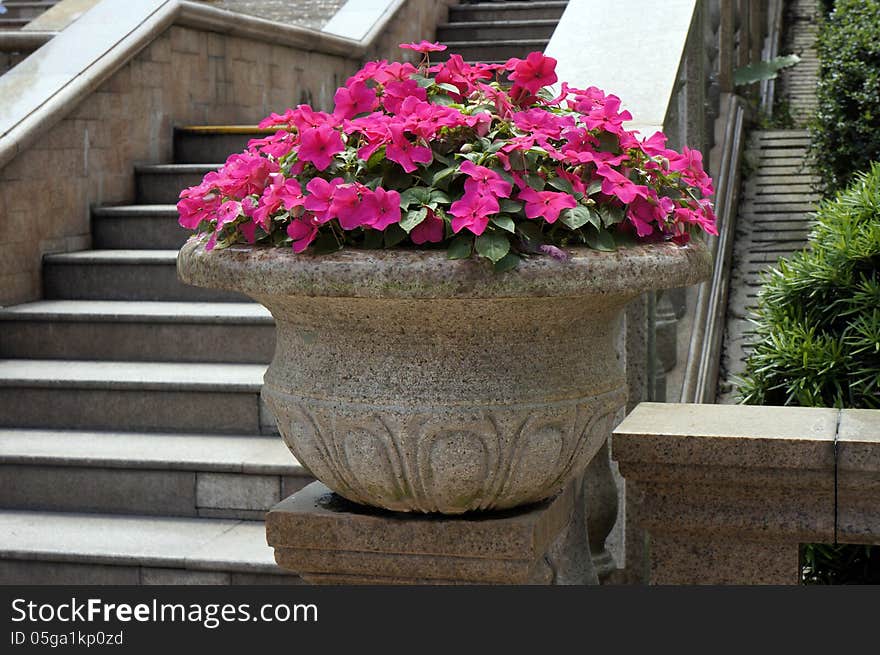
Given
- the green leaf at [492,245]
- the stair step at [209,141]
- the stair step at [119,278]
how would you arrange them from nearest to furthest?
the green leaf at [492,245], the stair step at [119,278], the stair step at [209,141]

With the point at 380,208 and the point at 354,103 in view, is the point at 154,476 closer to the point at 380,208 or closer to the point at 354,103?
the point at 354,103

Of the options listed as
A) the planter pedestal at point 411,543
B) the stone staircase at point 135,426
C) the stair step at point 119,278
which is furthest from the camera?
the stair step at point 119,278

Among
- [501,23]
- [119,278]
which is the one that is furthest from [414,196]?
[501,23]

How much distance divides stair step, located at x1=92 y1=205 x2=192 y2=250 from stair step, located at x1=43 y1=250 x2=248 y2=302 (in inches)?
6.9

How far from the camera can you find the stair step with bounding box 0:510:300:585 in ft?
12.2

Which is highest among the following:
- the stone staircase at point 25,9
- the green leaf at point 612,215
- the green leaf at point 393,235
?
the stone staircase at point 25,9

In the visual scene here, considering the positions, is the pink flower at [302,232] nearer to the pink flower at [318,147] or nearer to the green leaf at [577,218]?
the pink flower at [318,147]

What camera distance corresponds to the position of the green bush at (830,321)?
3.77m

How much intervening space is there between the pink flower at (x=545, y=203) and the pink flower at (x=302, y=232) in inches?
13.6

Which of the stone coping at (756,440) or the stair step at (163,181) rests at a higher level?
the stair step at (163,181)

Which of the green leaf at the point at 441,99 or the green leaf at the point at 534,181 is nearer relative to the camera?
the green leaf at the point at 534,181

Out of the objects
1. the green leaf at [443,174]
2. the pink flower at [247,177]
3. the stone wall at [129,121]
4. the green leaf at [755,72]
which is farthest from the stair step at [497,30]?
the green leaf at [443,174]

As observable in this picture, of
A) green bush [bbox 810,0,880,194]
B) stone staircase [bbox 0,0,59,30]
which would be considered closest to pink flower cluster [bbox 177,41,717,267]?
green bush [bbox 810,0,880,194]

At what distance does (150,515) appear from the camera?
13.8ft
